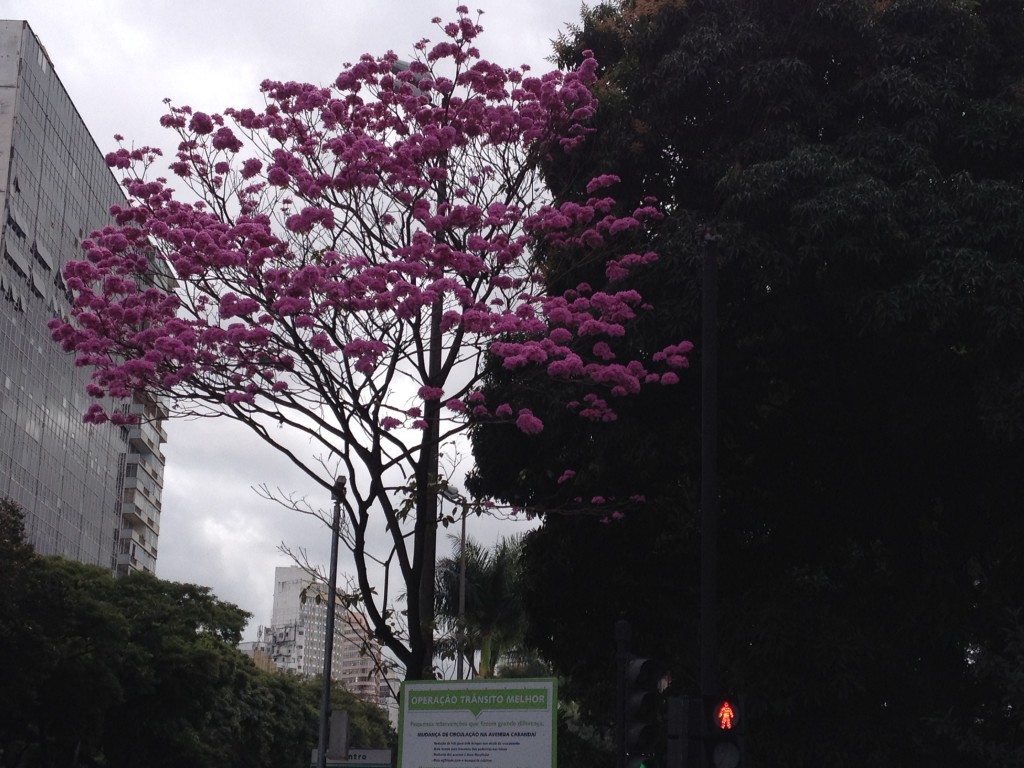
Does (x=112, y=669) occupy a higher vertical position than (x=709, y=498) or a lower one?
higher

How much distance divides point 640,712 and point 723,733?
0.70m

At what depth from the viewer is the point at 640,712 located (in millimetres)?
9438

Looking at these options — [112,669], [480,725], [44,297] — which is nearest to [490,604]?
[112,669]

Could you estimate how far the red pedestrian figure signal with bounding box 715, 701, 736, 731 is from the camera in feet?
29.4

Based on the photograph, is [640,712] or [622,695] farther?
[622,695]

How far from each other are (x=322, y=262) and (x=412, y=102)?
2481 millimetres

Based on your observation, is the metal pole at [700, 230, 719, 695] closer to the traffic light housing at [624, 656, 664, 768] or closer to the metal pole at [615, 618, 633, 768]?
the traffic light housing at [624, 656, 664, 768]

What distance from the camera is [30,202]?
63562 millimetres

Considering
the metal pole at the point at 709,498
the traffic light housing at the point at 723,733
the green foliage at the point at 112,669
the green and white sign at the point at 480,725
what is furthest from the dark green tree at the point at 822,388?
the green foliage at the point at 112,669

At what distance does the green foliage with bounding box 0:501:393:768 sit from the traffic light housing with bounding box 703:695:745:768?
83.1 feet

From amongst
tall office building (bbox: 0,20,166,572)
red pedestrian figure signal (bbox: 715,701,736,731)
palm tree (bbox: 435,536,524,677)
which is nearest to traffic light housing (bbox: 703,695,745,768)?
red pedestrian figure signal (bbox: 715,701,736,731)

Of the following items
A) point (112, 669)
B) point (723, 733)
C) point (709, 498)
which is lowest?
point (723, 733)

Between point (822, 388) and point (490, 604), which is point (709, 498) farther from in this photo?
point (490, 604)

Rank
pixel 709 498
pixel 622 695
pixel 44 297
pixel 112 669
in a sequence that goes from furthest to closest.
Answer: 1. pixel 44 297
2. pixel 112 669
3. pixel 622 695
4. pixel 709 498
